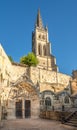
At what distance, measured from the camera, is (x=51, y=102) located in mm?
28656

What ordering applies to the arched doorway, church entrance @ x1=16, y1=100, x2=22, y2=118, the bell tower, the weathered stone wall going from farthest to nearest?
the bell tower, the weathered stone wall, the arched doorway, church entrance @ x1=16, y1=100, x2=22, y2=118

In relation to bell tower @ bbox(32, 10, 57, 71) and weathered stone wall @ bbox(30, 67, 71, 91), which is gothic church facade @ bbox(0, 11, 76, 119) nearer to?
weathered stone wall @ bbox(30, 67, 71, 91)

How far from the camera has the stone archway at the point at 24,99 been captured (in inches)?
862

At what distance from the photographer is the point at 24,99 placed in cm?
2244

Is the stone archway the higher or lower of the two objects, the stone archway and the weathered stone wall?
the lower

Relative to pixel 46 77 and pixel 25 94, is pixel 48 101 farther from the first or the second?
pixel 46 77

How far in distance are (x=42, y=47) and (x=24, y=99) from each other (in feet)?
217

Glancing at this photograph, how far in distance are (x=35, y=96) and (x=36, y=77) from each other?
75.6 ft

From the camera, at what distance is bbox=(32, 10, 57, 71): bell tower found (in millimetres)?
81000

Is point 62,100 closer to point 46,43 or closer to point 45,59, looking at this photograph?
point 45,59

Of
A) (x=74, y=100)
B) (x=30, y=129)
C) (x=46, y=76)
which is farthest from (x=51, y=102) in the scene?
(x=46, y=76)

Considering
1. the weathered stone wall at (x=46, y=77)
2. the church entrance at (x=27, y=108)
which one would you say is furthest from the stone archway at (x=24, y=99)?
the weathered stone wall at (x=46, y=77)

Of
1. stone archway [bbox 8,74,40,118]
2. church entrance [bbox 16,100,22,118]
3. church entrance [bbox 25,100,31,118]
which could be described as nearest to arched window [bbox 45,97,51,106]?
stone archway [bbox 8,74,40,118]

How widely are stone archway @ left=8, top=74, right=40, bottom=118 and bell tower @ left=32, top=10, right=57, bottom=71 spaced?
182 feet
